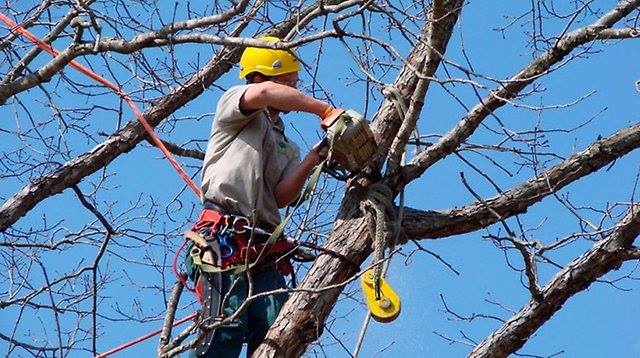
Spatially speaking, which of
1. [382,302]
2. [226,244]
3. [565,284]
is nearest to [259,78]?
[226,244]

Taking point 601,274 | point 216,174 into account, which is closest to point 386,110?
point 216,174

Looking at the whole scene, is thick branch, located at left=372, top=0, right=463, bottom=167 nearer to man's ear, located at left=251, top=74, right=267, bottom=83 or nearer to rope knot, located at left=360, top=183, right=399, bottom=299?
rope knot, located at left=360, top=183, right=399, bottom=299

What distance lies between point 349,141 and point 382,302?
23.9 inches

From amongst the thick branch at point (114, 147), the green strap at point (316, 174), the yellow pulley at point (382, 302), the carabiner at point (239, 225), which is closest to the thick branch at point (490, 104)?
the green strap at point (316, 174)

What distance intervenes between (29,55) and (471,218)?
2.09 m

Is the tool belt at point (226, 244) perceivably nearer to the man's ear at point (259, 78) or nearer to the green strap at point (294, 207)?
the green strap at point (294, 207)

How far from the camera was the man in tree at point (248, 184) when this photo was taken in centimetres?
459

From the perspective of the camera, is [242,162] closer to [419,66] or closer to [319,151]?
[319,151]

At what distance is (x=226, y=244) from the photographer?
184 inches

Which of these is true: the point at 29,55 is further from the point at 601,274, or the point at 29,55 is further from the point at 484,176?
the point at 601,274

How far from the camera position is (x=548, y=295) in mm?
4691

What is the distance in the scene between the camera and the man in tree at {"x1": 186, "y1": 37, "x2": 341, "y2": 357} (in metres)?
4.59

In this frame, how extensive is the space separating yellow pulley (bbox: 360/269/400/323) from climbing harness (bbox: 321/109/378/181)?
44 cm

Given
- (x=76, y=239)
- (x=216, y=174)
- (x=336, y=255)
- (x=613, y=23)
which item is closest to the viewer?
(x=336, y=255)
